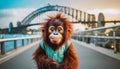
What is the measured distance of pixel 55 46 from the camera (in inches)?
153

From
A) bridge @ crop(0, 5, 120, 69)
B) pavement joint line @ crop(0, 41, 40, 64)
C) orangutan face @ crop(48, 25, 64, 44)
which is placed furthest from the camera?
pavement joint line @ crop(0, 41, 40, 64)

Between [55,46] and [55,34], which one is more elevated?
[55,34]

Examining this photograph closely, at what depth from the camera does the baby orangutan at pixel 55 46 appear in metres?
3.85

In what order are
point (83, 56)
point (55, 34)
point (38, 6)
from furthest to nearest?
point (83, 56)
point (38, 6)
point (55, 34)

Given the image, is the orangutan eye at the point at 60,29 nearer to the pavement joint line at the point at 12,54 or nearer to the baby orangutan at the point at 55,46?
the baby orangutan at the point at 55,46

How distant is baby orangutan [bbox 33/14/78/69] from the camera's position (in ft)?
12.6

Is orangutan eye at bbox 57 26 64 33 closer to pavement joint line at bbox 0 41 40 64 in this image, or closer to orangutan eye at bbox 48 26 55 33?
orangutan eye at bbox 48 26 55 33

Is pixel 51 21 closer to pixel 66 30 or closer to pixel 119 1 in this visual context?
pixel 66 30

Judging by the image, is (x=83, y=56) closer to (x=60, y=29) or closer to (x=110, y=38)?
(x=110, y=38)

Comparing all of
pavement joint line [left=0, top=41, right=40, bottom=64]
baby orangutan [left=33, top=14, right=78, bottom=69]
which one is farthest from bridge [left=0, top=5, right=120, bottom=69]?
baby orangutan [left=33, top=14, right=78, bottom=69]

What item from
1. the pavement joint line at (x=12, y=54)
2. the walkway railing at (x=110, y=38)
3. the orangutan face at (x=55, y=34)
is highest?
the orangutan face at (x=55, y=34)

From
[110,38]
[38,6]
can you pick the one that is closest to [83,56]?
[110,38]

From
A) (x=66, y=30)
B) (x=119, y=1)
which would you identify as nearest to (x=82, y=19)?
(x=119, y=1)

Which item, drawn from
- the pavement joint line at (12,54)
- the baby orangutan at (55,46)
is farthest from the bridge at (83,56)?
the baby orangutan at (55,46)
